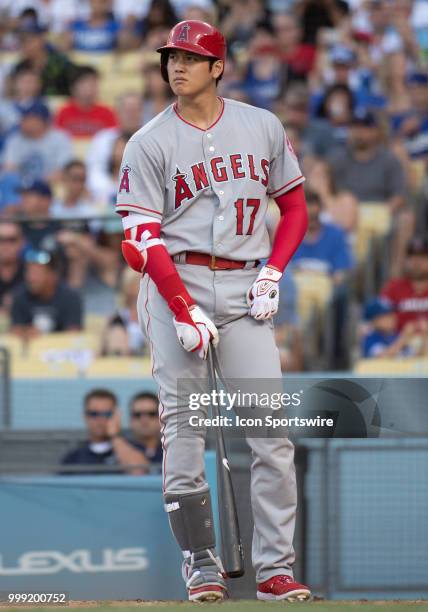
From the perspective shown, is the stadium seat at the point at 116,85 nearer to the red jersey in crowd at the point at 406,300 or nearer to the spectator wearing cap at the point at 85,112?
the spectator wearing cap at the point at 85,112

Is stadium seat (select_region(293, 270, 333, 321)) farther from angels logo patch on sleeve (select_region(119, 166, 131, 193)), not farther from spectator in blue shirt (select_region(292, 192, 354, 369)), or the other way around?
angels logo patch on sleeve (select_region(119, 166, 131, 193))

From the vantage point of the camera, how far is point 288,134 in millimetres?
10070

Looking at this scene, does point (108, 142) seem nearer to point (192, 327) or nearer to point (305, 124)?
point (305, 124)

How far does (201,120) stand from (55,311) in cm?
460

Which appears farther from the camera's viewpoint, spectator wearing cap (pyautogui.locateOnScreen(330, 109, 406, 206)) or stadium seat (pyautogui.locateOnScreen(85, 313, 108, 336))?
spectator wearing cap (pyautogui.locateOnScreen(330, 109, 406, 206))

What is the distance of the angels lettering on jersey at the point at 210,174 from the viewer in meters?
4.38

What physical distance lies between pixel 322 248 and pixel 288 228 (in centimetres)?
477

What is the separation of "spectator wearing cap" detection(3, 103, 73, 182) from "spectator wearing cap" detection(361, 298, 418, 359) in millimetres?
3314

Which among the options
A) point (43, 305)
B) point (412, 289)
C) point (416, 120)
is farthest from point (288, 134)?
point (43, 305)

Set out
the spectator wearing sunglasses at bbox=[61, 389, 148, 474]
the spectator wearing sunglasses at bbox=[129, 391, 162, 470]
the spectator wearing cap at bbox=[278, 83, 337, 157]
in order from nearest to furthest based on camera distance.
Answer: the spectator wearing sunglasses at bbox=[61, 389, 148, 474], the spectator wearing sunglasses at bbox=[129, 391, 162, 470], the spectator wearing cap at bbox=[278, 83, 337, 157]

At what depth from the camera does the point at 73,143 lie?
1109 cm

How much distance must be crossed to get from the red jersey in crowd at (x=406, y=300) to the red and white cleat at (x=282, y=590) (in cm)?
456

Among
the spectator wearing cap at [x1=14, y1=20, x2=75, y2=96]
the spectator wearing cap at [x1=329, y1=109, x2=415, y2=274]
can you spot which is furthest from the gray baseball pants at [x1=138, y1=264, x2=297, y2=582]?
the spectator wearing cap at [x1=14, y1=20, x2=75, y2=96]

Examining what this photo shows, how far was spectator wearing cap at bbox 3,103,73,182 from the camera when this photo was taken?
10.8m
